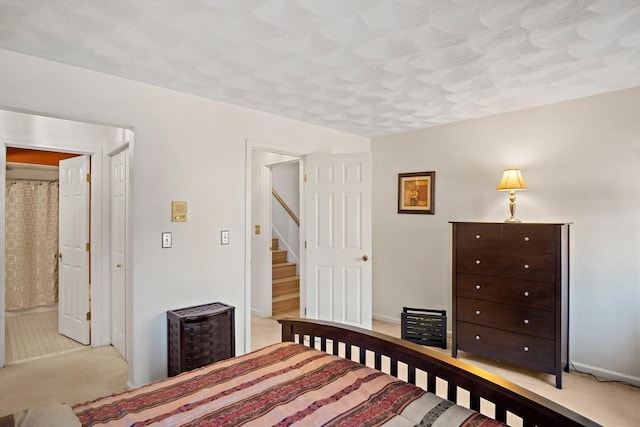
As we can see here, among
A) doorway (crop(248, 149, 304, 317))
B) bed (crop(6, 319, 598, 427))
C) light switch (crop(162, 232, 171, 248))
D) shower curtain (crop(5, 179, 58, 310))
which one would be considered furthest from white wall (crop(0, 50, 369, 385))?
shower curtain (crop(5, 179, 58, 310))

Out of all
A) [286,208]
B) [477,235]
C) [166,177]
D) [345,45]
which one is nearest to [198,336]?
[166,177]

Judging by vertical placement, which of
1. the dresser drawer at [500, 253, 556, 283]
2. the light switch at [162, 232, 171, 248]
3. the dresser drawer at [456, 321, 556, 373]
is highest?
the light switch at [162, 232, 171, 248]

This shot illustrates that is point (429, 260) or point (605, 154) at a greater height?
point (605, 154)

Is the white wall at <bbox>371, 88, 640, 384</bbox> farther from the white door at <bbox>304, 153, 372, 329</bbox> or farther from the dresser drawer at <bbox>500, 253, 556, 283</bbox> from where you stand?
the white door at <bbox>304, 153, 372, 329</bbox>

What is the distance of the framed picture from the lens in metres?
4.16

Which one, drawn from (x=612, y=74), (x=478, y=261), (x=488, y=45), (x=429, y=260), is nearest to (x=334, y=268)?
(x=429, y=260)

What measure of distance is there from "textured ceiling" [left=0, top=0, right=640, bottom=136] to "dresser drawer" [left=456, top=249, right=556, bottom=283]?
134 cm

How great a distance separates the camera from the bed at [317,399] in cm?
126

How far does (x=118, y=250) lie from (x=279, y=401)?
110 inches

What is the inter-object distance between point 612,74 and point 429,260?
2.35m

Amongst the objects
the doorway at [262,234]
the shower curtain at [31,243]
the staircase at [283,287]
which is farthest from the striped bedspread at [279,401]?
the shower curtain at [31,243]

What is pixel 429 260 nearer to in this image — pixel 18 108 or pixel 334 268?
pixel 334 268

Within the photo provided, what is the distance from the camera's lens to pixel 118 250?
3.51 metres

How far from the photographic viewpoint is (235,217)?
325 cm
